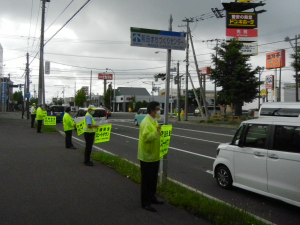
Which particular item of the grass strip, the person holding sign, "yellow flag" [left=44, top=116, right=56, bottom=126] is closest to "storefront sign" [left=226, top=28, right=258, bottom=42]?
"yellow flag" [left=44, top=116, right=56, bottom=126]

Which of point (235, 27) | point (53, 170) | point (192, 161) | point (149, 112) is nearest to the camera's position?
point (149, 112)

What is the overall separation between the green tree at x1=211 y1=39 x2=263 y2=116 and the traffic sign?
25817 millimetres

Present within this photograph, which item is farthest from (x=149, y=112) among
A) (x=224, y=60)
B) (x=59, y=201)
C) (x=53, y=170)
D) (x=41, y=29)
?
(x=224, y=60)

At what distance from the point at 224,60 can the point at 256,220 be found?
29622 millimetres

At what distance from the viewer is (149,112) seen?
19.1 ft

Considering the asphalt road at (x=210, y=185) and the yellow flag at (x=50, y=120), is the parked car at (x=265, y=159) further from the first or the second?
the yellow flag at (x=50, y=120)

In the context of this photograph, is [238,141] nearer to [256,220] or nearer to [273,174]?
[273,174]

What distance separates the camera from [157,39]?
23.7ft

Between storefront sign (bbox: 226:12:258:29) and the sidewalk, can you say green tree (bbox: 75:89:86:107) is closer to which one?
storefront sign (bbox: 226:12:258:29)

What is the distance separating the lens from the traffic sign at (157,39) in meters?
7.07

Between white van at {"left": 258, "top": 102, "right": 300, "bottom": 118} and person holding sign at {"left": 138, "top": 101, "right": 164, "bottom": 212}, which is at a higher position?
white van at {"left": 258, "top": 102, "right": 300, "bottom": 118}

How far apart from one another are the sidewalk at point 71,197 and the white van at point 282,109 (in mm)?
8784

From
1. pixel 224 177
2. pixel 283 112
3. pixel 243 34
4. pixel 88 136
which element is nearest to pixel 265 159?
pixel 224 177

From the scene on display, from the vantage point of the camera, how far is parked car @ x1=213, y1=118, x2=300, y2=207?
19.7 ft
